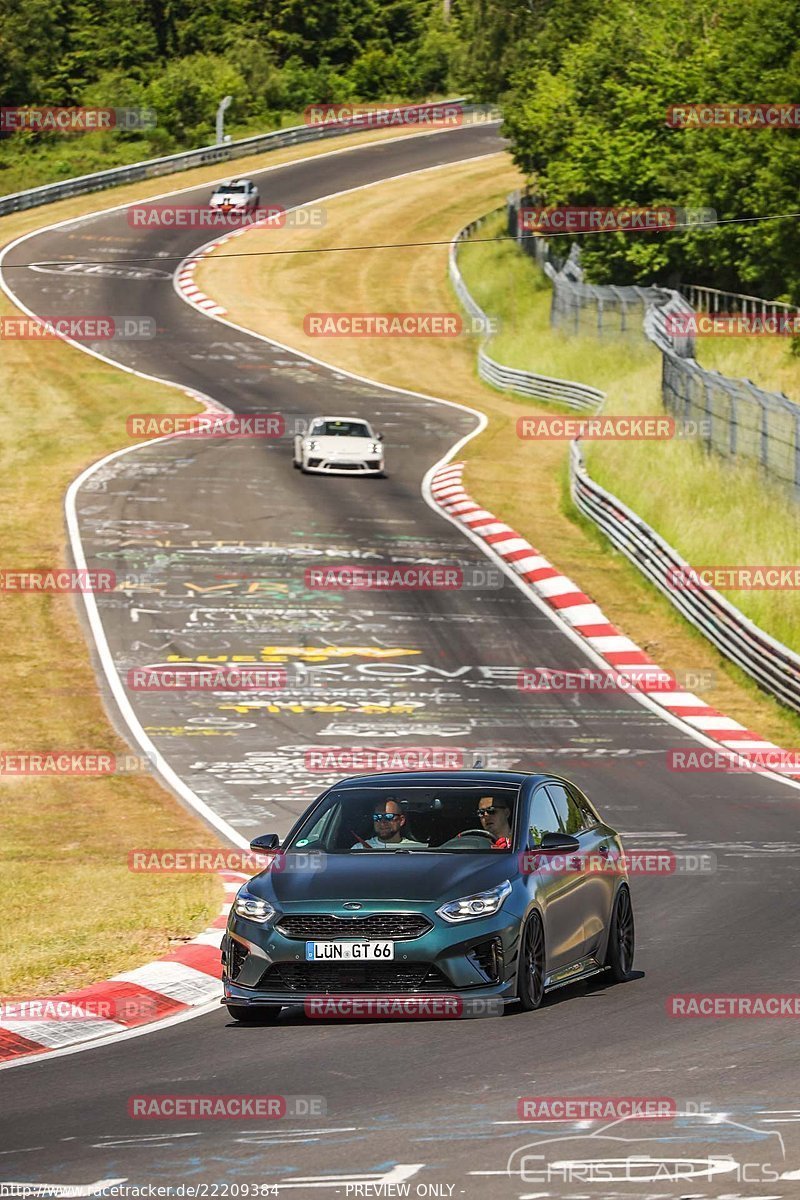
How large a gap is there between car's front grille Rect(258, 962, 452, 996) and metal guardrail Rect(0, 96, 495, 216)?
73461 mm

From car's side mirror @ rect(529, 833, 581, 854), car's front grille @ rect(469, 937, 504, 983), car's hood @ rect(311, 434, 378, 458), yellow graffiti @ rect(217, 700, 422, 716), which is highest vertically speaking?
car's side mirror @ rect(529, 833, 581, 854)

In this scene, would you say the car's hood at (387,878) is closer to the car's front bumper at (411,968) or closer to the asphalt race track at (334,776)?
the car's front bumper at (411,968)

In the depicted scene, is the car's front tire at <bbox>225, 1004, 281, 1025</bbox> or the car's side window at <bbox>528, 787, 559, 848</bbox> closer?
A: the car's front tire at <bbox>225, 1004, 281, 1025</bbox>

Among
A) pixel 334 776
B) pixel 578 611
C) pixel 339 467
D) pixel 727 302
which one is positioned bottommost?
pixel 339 467

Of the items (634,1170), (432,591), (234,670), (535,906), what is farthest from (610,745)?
(634,1170)

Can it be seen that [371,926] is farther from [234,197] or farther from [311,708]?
[234,197]

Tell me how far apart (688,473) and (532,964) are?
26966mm

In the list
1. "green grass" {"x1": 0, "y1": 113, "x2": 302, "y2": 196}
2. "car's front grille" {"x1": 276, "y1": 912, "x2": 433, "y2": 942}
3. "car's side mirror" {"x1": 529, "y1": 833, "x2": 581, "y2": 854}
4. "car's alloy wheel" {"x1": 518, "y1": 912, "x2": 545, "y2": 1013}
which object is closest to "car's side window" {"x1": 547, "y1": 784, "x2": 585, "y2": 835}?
"car's side mirror" {"x1": 529, "y1": 833, "x2": 581, "y2": 854}

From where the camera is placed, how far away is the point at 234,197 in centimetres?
7850

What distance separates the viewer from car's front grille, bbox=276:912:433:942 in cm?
1091

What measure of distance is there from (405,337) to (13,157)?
36402 millimetres

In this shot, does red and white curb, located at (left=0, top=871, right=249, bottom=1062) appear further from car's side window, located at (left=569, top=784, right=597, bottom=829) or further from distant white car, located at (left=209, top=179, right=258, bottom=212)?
distant white car, located at (left=209, top=179, right=258, bottom=212)

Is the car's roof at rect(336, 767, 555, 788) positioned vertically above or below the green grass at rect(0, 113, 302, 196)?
above

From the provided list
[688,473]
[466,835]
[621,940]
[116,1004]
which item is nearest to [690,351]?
[688,473]
